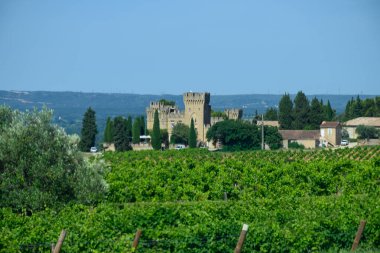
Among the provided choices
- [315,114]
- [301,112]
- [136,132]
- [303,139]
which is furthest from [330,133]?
[136,132]

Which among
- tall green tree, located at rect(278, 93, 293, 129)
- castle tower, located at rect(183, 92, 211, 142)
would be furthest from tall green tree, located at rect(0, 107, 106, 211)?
tall green tree, located at rect(278, 93, 293, 129)

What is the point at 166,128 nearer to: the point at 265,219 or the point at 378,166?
the point at 378,166

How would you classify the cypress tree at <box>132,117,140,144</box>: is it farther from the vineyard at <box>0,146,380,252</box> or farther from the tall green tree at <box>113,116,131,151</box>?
the vineyard at <box>0,146,380,252</box>

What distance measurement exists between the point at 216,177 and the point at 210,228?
20655 mm

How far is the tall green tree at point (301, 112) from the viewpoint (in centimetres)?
10588

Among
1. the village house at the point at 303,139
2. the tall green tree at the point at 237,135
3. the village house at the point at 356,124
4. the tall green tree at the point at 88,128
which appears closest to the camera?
the tall green tree at the point at 237,135

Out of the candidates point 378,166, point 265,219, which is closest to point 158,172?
point 378,166

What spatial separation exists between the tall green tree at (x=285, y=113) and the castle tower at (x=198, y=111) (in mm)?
10215

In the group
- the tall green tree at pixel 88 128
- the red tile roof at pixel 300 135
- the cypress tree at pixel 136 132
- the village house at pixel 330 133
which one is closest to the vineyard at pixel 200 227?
the tall green tree at pixel 88 128

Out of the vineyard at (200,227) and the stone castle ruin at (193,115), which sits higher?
the vineyard at (200,227)

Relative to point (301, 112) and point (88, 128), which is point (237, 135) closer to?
point (88, 128)

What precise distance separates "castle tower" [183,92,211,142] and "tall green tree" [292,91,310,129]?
11.2 metres

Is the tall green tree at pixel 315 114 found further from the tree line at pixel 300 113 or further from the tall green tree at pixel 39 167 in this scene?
the tall green tree at pixel 39 167

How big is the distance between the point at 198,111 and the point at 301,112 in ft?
45.1
